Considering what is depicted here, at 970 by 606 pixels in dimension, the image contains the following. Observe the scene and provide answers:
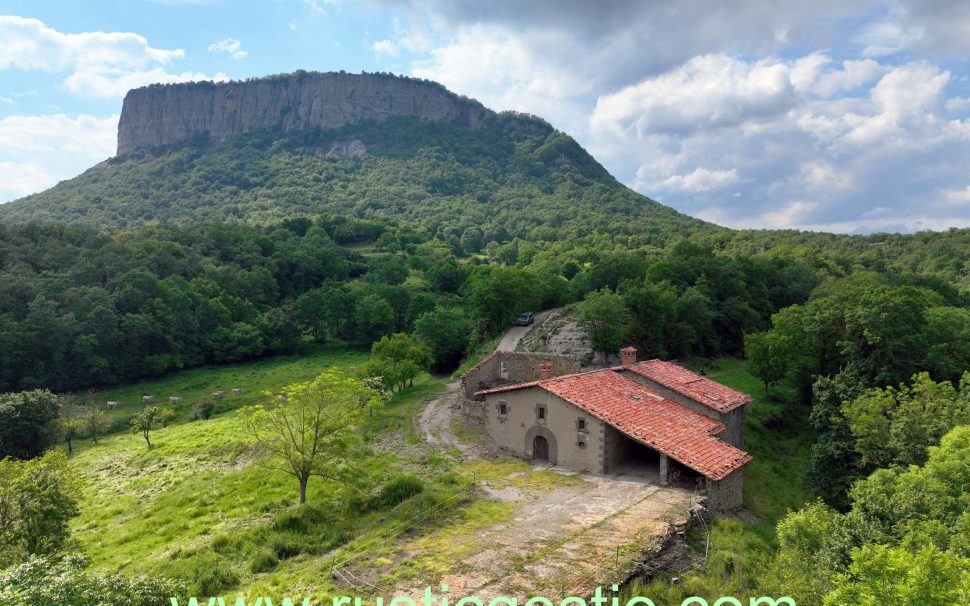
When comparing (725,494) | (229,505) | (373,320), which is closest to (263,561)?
(229,505)

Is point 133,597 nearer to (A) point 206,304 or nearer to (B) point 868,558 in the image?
(B) point 868,558

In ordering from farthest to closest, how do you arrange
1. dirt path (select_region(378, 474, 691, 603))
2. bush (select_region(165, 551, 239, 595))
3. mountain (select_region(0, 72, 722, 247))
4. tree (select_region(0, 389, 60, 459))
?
mountain (select_region(0, 72, 722, 247)) < tree (select_region(0, 389, 60, 459)) < bush (select_region(165, 551, 239, 595)) < dirt path (select_region(378, 474, 691, 603))

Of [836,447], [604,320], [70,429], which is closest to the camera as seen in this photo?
[836,447]

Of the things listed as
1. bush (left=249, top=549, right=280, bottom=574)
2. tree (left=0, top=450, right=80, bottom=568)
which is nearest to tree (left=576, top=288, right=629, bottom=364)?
bush (left=249, top=549, right=280, bottom=574)

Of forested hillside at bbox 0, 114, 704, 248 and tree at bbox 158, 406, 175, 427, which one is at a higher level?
forested hillside at bbox 0, 114, 704, 248

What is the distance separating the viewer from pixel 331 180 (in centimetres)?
17262

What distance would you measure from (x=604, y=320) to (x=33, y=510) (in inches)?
1622

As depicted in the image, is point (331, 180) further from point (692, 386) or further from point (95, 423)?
point (692, 386)

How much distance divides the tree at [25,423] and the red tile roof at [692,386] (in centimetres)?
4314

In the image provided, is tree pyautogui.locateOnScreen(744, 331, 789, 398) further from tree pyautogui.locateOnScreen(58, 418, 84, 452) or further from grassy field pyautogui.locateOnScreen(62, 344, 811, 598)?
tree pyautogui.locateOnScreen(58, 418, 84, 452)

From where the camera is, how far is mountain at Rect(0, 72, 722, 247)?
482ft

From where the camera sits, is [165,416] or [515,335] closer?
[165,416]

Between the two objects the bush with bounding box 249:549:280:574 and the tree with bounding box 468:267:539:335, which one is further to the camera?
the tree with bounding box 468:267:539:335

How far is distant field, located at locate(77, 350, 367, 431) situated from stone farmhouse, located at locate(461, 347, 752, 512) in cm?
3437
